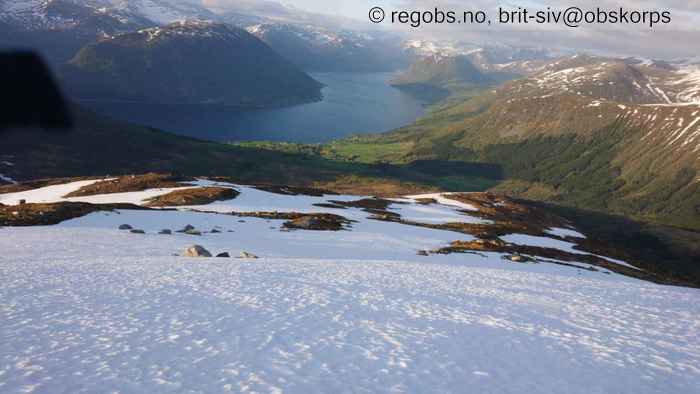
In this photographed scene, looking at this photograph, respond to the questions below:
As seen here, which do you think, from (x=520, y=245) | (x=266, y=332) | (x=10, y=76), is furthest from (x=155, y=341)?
(x=10, y=76)

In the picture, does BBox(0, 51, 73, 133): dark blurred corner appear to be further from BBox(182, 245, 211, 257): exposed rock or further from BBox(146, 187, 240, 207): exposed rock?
BBox(182, 245, 211, 257): exposed rock

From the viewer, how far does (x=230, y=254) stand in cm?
3212

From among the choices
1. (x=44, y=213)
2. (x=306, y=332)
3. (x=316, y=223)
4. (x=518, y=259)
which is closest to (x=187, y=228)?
(x=44, y=213)

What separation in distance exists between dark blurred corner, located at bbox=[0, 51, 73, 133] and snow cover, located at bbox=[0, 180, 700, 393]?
174 meters

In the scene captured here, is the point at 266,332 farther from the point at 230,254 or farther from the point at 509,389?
the point at 230,254

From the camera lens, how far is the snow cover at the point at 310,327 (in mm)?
10750

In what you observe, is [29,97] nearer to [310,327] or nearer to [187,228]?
[187,228]

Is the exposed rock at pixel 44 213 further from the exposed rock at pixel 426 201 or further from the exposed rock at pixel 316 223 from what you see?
the exposed rock at pixel 426 201

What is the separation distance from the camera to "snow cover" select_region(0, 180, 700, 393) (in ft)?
35.3

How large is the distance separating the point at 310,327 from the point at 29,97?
659 feet

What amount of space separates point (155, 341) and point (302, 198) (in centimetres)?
6014

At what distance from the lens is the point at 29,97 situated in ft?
560

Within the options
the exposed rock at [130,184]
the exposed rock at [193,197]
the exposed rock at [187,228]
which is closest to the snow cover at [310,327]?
the exposed rock at [187,228]

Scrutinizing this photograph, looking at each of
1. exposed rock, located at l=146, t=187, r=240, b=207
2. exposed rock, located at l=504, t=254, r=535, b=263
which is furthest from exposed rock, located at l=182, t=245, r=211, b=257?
exposed rock, located at l=146, t=187, r=240, b=207
